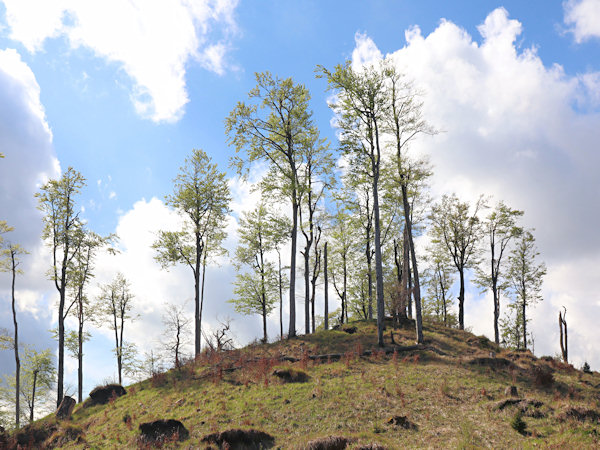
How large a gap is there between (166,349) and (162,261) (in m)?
10.7

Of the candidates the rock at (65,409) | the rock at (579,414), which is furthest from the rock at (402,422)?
the rock at (65,409)

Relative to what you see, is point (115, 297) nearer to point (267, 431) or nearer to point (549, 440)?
point (267, 431)

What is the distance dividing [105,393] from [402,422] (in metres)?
17.6

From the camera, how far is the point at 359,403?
12.3 metres

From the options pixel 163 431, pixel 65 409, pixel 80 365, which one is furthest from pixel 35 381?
pixel 163 431

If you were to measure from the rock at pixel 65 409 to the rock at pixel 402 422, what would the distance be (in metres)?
17.8

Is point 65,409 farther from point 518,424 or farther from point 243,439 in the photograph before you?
point 518,424

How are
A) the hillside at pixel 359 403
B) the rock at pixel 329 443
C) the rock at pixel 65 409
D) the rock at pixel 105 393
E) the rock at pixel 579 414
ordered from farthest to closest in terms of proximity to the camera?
the rock at pixel 105 393, the rock at pixel 65 409, the rock at pixel 579 414, the hillside at pixel 359 403, the rock at pixel 329 443

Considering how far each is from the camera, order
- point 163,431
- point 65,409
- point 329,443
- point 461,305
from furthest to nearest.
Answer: point 461,305 → point 65,409 → point 163,431 → point 329,443

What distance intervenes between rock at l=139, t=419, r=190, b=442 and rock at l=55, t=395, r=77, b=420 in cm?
1075

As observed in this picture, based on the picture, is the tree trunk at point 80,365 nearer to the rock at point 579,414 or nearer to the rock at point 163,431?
the rock at point 163,431

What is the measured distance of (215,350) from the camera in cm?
2278

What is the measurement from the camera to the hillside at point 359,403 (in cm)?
1021

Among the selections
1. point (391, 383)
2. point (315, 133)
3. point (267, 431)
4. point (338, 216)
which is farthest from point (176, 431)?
point (338, 216)
